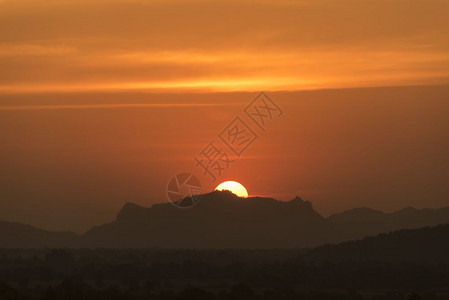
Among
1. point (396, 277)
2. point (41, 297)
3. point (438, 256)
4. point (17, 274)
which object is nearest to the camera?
point (41, 297)

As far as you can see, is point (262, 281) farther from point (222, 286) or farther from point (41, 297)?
point (41, 297)

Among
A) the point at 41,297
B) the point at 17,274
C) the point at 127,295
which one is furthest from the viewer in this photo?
the point at 17,274

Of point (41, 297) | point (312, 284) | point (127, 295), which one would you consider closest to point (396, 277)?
point (312, 284)

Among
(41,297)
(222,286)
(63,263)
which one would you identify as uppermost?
(63,263)

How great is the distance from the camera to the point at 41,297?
94438mm

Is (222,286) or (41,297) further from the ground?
(222,286)

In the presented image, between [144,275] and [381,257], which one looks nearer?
[144,275]

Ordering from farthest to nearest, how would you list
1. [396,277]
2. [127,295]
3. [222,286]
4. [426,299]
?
[396,277], [222,286], [426,299], [127,295]

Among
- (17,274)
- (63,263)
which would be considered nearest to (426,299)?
(17,274)

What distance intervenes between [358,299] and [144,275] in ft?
194

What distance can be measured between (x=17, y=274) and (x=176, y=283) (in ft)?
92.9

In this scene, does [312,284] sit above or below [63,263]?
below

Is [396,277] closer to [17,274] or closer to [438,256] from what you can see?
[438,256]

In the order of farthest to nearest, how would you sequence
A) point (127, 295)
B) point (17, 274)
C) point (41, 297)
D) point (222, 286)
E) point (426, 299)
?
point (17, 274) → point (222, 286) → point (426, 299) → point (127, 295) → point (41, 297)
